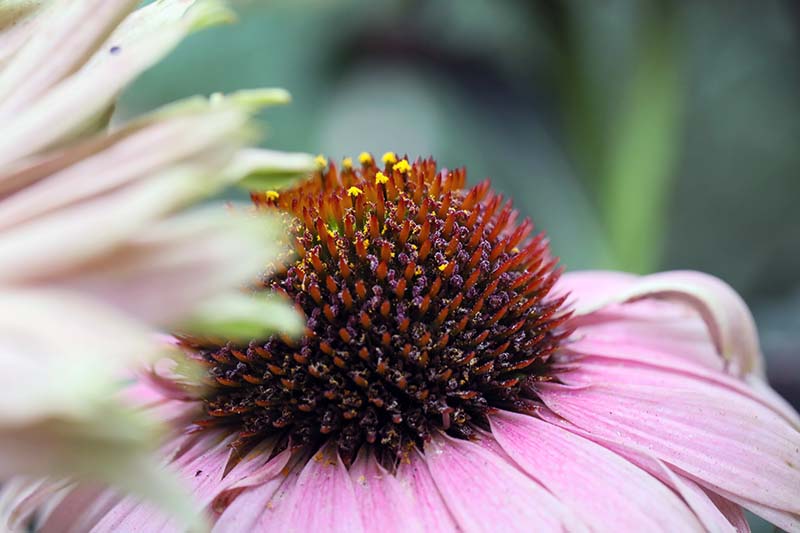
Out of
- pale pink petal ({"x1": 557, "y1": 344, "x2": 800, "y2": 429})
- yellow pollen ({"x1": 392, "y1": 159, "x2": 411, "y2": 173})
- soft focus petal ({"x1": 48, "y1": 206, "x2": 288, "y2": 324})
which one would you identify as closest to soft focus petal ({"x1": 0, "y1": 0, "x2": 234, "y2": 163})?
soft focus petal ({"x1": 48, "y1": 206, "x2": 288, "y2": 324})

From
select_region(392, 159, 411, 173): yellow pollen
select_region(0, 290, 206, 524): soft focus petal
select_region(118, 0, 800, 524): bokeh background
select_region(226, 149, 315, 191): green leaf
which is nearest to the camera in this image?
select_region(0, 290, 206, 524): soft focus petal

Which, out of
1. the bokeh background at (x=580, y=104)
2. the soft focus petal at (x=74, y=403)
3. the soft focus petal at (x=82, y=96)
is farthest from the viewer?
the bokeh background at (x=580, y=104)

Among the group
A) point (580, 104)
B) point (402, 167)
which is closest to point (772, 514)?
point (402, 167)

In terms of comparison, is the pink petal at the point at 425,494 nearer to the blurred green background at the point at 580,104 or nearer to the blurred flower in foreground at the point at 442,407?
the blurred flower in foreground at the point at 442,407

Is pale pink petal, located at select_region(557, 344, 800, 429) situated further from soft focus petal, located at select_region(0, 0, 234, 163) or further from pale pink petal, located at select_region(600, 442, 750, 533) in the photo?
soft focus petal, located at select_region(0, 0, 234, 163)

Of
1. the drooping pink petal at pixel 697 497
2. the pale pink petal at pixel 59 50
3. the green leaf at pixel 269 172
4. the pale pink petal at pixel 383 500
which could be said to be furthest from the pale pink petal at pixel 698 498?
the pale pink petal at pixel 59 50

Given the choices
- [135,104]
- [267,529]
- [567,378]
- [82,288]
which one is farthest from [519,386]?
[135,104]

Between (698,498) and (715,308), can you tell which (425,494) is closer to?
(698,498)
